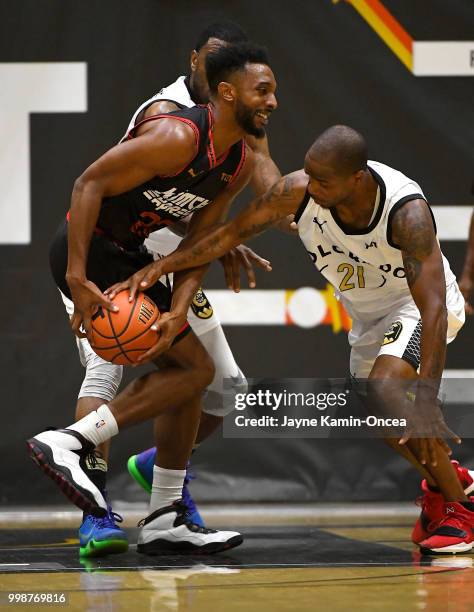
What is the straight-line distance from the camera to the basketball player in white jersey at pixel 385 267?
380 cm

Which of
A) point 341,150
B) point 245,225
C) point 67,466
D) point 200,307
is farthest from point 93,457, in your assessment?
point 341,150

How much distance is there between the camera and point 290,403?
484cm

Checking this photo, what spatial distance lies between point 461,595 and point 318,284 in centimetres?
275

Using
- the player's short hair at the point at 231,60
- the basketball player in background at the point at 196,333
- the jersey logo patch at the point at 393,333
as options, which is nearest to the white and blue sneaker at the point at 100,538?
the basketball player in background at the point at 196,333

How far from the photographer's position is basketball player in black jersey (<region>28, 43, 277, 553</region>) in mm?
3750

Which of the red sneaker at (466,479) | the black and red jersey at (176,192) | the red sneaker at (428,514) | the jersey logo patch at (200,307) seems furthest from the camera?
the jersey logo patch at (200,307)

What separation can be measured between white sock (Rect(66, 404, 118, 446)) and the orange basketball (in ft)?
0.78

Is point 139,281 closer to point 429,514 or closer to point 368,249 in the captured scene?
point 368,249

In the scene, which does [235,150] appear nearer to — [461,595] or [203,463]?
[461,595]

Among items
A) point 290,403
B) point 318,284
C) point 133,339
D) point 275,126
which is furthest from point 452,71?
point 133,339

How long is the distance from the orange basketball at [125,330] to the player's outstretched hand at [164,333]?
16 mm

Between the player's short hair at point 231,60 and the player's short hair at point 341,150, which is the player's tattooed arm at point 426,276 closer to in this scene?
the player's short hair at point 341,150

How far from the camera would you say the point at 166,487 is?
4.16 meters

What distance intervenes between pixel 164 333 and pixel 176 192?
524mm
